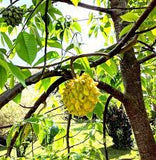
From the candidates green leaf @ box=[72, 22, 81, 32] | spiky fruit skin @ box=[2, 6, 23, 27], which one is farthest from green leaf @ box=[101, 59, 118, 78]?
green leaf @ box=[72, 22, 81, 32]

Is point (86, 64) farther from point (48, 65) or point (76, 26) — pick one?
point (76, 26)

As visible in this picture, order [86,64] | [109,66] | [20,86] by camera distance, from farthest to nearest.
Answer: [109,66]
[86,64]
[20,86]

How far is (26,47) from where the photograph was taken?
72cm

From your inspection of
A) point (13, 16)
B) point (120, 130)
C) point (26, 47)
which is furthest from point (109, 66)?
point (120, 130)

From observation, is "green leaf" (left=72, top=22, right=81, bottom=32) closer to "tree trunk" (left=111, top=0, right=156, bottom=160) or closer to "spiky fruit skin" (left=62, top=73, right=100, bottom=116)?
"tree trunk" (left=111, top=0, right=156, bottom=160)

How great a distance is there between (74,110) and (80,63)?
183 millimetres

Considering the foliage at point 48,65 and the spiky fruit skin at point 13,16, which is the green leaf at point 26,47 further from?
the spiky fruit skin at point 13,16

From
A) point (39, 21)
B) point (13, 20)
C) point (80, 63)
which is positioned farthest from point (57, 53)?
point (39, 21)

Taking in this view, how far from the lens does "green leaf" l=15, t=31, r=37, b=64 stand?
698 mm

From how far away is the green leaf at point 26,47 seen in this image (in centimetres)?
70

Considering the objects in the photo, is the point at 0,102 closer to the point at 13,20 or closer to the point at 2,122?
the point at 13,20

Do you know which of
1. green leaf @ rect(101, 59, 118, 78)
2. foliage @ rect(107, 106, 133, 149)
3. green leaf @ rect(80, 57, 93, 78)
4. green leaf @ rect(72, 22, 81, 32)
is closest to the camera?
green leaf @ rect(80, 57, 93, 78)

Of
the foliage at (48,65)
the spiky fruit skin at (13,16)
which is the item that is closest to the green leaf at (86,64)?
the foliage at (48,65)

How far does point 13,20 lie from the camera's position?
1.23 meters
